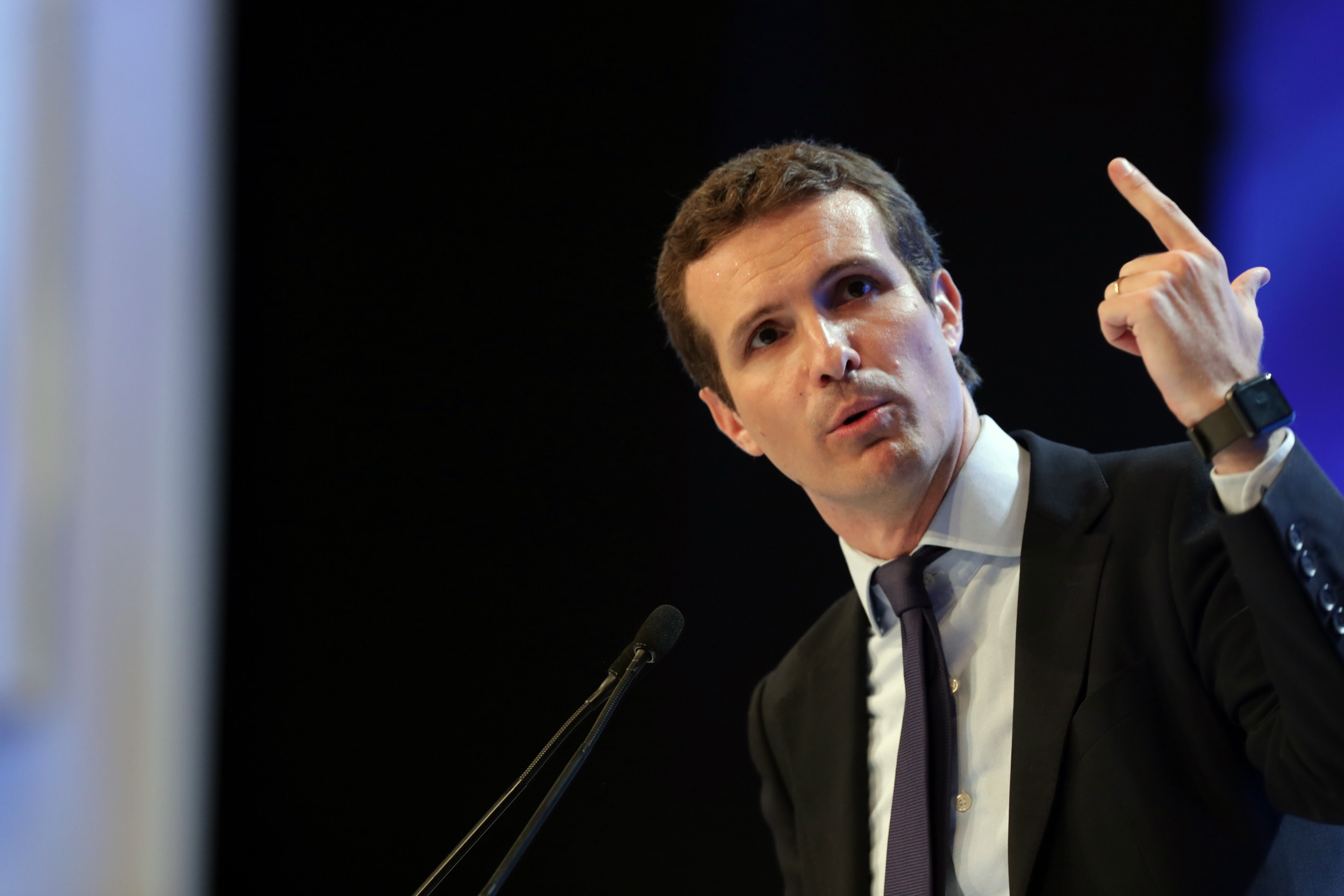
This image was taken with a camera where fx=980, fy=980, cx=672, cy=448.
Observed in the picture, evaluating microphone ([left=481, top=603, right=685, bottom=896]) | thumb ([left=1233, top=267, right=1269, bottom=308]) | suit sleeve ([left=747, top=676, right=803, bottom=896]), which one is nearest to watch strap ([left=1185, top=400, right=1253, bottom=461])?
thumb ([left=1233, top=267, right=1269, bottom=308])

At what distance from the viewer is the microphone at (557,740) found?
3.89 ft

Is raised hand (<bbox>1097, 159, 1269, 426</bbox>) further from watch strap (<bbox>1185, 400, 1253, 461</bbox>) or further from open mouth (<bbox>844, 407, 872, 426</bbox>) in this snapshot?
open mouth (<bbox>844, 407, 872, 426</bbox>)

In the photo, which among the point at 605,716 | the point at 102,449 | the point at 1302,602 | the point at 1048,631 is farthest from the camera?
the point at 102,449

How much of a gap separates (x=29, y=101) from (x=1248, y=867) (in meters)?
3.22

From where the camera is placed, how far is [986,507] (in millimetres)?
1562

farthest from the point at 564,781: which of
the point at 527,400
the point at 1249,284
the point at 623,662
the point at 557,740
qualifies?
the point at 527,400

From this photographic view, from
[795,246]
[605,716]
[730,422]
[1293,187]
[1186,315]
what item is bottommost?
[605,716]

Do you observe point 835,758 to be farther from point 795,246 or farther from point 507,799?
point 795,246

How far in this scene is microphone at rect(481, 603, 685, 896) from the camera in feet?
3.80

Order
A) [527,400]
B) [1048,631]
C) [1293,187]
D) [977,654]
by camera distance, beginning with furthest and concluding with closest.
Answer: [527,400], [1293,187], [977,654], [1048,631]

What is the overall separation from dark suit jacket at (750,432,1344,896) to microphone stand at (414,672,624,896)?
0.60 m

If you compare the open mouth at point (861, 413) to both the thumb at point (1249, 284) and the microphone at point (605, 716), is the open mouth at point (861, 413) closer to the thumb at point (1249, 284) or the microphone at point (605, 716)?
the microphone at point (605, 716)

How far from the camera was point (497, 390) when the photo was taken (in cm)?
239

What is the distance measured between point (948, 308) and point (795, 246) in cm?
37
